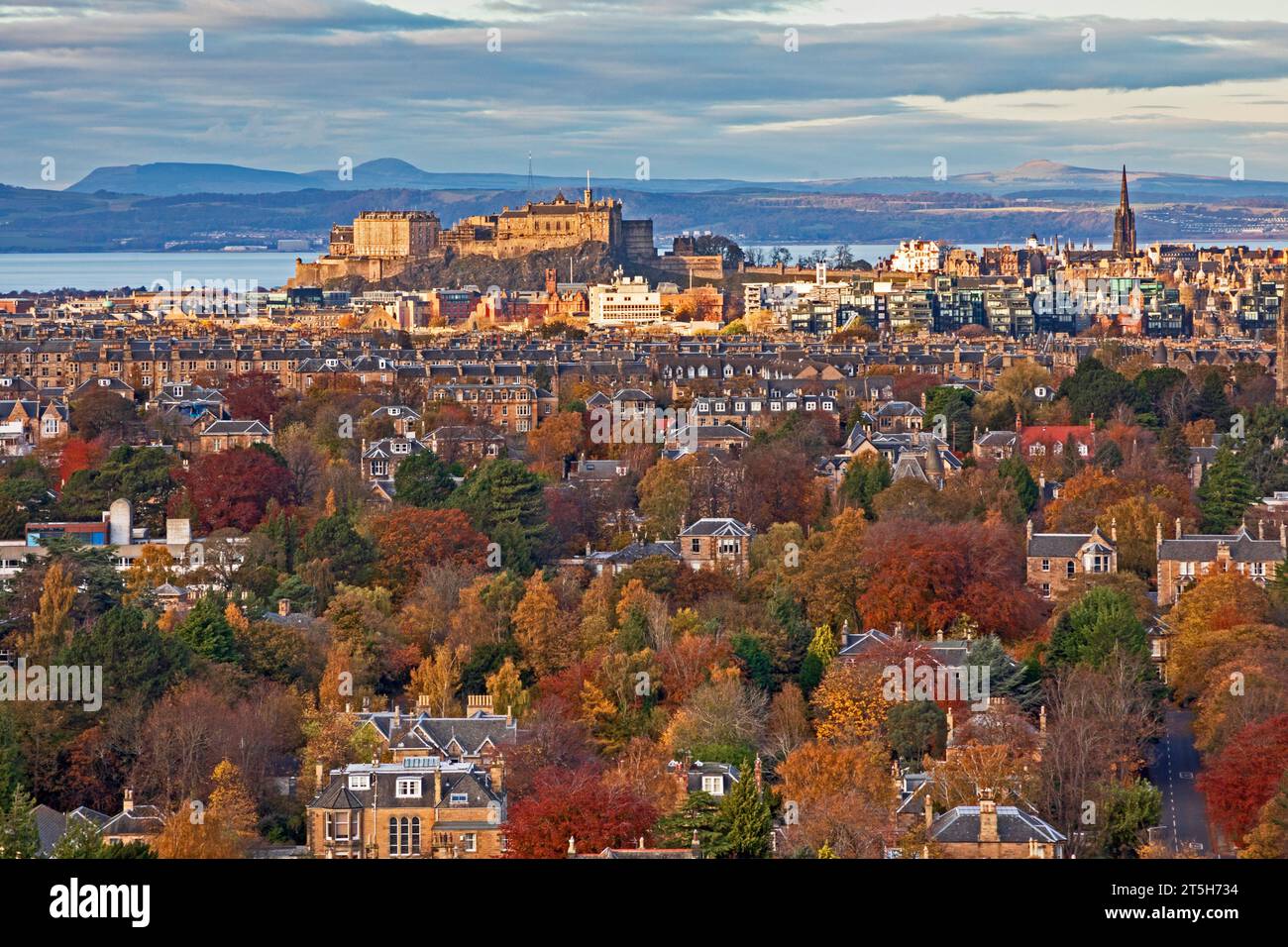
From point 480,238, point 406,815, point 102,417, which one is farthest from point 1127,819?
point 480,238

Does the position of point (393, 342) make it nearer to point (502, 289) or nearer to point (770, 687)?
point (502, 289)

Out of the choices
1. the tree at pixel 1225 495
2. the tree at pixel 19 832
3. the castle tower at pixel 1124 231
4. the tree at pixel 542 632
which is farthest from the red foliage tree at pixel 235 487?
the castle tower at pixel 1124 231

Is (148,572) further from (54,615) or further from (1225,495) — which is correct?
(1225,495)

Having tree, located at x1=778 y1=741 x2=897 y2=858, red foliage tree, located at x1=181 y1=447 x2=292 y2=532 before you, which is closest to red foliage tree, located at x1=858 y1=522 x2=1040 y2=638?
tree, located at x1=778 y1=741 x2=897 y2=858

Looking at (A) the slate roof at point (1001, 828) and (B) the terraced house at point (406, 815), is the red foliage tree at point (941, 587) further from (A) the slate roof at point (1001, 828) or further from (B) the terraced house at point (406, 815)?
(A) the slate roof at point (1001, 828)

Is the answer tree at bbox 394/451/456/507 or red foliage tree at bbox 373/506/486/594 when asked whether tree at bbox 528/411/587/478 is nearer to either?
tree at bbox 394/451/456/507

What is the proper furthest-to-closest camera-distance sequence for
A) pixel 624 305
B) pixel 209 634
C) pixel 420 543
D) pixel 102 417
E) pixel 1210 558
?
pixel 624 305 < pixel 102 417 < pixel 420 543 < pixel 1210 558 < pixel 209 634

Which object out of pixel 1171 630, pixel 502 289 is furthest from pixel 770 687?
pixel 502 289
